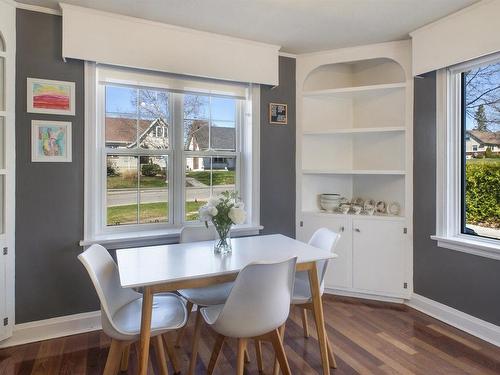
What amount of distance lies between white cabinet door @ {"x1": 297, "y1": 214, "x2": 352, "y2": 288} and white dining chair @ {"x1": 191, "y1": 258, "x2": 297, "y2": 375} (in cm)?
171

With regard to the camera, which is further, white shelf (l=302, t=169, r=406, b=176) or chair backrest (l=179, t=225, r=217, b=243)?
white shelf (l=302, t=169, r=406, b=176)

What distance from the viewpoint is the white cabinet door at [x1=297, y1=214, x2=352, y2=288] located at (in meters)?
3.32

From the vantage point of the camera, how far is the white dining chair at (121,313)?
165 cm

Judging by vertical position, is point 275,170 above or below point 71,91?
below

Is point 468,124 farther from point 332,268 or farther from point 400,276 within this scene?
point 332,268

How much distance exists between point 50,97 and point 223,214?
1.66 meters

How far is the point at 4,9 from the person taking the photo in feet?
7.66

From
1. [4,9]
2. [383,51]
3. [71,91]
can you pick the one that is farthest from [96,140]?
[383,51]

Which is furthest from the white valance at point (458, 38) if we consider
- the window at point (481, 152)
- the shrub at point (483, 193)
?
the shrub at point (483, 193)

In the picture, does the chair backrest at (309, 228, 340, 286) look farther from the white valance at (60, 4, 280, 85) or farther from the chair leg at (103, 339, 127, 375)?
the white valance at (60, 4, 280, 85)

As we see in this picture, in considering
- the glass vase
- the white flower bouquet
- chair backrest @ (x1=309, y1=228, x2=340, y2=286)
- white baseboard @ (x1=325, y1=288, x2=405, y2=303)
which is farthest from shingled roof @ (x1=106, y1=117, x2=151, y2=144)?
white baseboard @ (x1=325, y1=288, x2=405, y2=303)

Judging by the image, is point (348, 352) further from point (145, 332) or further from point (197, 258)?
point (145, 332)

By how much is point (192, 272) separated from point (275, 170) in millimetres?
1865

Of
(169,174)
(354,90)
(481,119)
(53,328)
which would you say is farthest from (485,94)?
(53,328)
